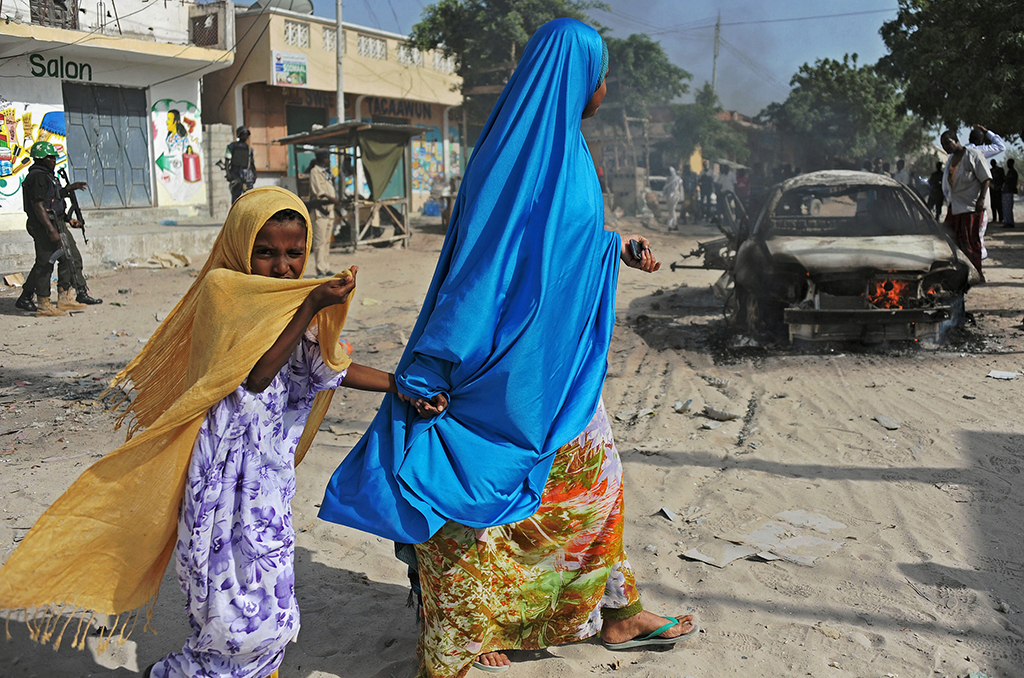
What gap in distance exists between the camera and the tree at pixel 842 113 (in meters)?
33.1

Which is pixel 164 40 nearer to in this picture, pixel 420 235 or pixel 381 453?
pixel 420 235

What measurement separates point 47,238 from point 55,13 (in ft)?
31.2

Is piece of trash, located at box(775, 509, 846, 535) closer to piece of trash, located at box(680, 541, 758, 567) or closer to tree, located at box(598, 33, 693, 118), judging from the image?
piece of trash, located at box(680, 541, 758, 567)

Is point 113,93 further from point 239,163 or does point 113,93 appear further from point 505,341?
point 505,341

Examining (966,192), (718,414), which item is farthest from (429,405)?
(966,192)

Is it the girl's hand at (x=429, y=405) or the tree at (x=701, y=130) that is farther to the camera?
the tree at (x=701, y=130)

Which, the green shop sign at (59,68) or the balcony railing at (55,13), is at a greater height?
the balcony railing at (55,13)

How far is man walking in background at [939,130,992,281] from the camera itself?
29.6 ft

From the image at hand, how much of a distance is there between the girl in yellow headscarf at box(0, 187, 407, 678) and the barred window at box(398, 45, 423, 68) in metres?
25.2

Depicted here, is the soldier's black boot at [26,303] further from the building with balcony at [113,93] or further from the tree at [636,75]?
the tree at [636,75]

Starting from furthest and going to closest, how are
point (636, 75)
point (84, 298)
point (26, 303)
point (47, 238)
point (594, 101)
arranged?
point (636, 75), point (84, 298), point (26, 303), point (47, 238), point (594, 101)

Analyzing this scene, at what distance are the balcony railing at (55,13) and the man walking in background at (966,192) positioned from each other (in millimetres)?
16059

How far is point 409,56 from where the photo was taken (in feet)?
85.9

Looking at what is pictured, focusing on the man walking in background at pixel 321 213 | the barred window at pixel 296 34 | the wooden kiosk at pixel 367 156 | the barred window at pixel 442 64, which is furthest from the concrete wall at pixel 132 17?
the barred window at pixel 442 64
